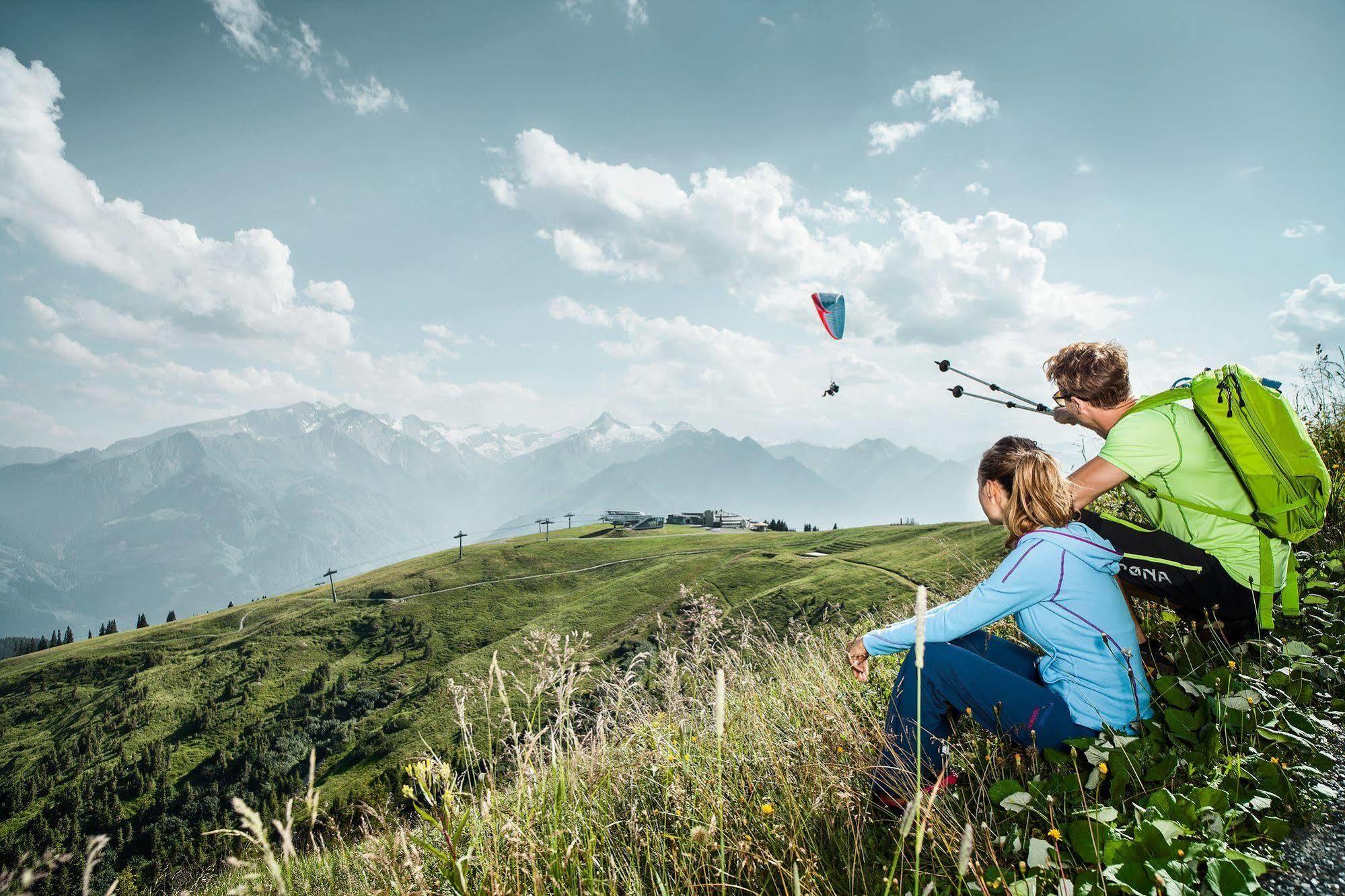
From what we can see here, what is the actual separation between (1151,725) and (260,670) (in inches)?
4337

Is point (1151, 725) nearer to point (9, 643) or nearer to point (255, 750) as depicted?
point (255, 750)

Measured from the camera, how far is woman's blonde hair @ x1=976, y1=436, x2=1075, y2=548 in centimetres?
397

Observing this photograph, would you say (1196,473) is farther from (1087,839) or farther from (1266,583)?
(1087,839)

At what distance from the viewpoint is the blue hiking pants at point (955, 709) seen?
141 inches

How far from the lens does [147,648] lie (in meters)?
104

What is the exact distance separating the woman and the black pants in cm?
126

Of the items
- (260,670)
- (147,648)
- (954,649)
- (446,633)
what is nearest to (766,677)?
(954,649)

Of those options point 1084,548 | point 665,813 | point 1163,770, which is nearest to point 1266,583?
point 1084,548

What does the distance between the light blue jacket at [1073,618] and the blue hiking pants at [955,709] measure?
14cm

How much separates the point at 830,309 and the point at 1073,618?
35.6 feet

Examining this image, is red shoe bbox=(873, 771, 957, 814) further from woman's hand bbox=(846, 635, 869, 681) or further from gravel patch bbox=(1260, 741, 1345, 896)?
gravel patch bbox=(1260, 741, 1345, 896)

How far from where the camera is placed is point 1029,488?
402cm

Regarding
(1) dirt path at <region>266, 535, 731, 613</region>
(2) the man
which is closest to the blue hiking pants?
(2) the man

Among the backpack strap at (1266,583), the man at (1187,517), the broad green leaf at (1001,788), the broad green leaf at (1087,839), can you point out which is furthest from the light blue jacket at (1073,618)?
the backpack strap at (1266,583)
